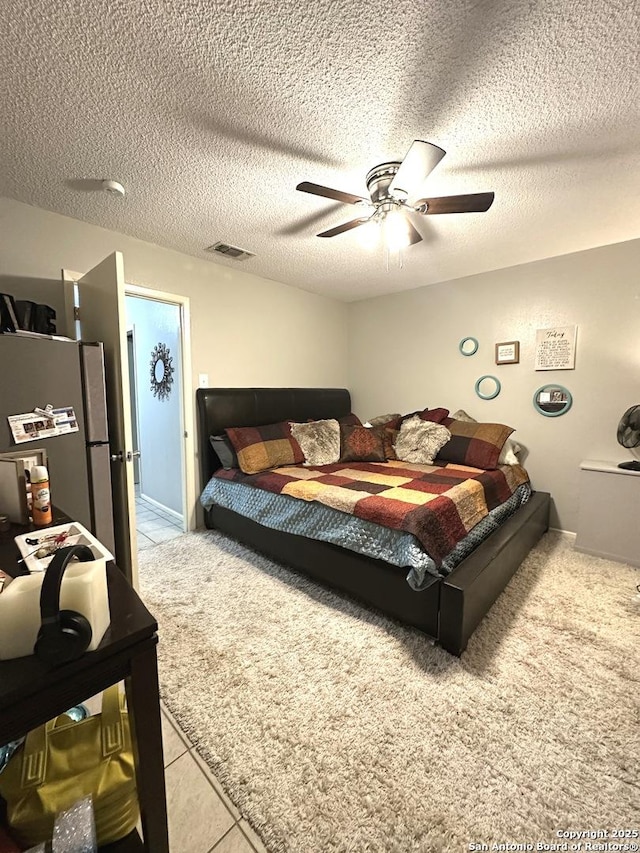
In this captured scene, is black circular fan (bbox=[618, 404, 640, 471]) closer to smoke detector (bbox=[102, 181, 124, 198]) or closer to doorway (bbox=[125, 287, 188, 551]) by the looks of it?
doorway (bbox=[125, 287, 188, 551])

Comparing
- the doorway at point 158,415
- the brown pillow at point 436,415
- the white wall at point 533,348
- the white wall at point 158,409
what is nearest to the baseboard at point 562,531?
the white wall at point 533,348

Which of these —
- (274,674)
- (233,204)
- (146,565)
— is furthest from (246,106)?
(146,565)

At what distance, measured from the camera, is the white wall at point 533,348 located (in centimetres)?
280

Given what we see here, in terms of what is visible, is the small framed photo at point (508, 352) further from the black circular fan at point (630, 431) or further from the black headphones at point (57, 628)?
the black headphones at point (57, 628)

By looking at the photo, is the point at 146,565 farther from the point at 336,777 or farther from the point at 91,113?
the point at 91,113

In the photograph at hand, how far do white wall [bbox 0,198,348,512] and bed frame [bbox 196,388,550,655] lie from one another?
244 millimetres

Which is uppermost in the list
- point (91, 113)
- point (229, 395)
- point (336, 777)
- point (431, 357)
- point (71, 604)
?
point (91, 113)

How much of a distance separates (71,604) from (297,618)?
1618 millimetres

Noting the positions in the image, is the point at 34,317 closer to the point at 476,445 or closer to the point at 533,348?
the point at 476,445

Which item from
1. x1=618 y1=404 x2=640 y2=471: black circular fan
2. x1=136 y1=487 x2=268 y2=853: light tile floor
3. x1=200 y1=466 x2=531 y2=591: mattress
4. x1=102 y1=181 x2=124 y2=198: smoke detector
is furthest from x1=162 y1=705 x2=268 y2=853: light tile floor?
x1=618 y1=404 x2=640 y2=471: black circular fan

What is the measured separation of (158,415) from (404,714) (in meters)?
3.33

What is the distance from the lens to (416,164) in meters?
1.46

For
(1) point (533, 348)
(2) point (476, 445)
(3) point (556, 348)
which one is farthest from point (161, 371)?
(3) point (556, 348)

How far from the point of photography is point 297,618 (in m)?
2.02
